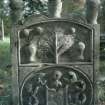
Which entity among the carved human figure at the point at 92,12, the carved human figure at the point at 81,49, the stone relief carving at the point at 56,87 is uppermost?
the carved human figure at the point at 92,12

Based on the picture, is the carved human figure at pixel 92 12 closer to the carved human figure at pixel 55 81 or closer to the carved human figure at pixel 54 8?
the carved human figure at pixel 54 8


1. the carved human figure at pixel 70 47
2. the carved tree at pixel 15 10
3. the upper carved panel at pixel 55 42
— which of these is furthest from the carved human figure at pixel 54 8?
the carved tree at pixel 15 10

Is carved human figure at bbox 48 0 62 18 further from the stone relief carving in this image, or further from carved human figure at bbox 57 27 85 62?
the stone relief carving

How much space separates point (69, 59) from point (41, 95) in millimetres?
713

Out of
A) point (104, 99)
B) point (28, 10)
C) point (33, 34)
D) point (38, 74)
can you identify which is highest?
point (28, 10)

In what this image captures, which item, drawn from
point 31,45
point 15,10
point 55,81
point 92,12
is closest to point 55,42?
point 31,45

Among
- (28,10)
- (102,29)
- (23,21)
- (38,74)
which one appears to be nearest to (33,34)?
(23,21)

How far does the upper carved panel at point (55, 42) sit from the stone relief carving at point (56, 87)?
8.1 inches

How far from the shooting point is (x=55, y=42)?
19.2 ft

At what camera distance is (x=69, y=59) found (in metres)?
5.93

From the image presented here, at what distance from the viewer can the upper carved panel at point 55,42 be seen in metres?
5.86

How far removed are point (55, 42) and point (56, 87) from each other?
27.8 inches

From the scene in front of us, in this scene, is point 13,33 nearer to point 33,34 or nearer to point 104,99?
point 33,34

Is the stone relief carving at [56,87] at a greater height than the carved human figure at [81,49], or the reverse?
the carved human figure at [81,49]
